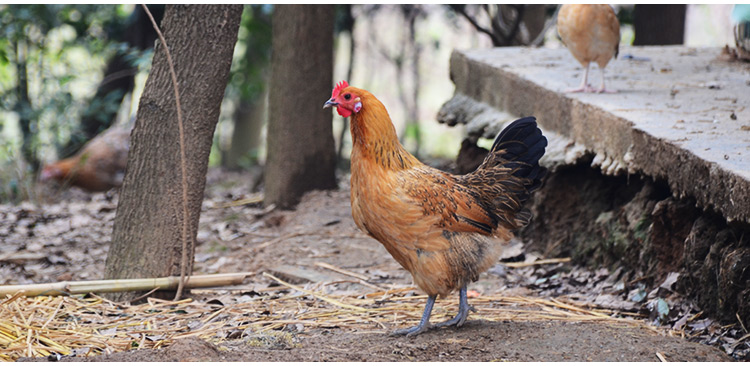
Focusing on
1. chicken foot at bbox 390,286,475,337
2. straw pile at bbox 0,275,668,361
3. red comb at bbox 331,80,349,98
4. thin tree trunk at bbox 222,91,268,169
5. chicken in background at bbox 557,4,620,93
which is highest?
chicken in background at bbox 557,4,620,93

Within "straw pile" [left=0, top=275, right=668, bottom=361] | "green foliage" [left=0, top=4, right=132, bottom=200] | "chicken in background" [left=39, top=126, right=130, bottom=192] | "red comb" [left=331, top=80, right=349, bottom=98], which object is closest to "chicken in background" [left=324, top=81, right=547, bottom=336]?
"red comb" [left=331, top=80, right=349, bottom=98]

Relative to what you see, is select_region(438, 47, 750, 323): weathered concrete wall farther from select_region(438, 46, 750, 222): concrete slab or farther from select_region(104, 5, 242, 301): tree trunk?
select_region(104, 5, 242, 301): tree trunk

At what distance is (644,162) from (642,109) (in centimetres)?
70

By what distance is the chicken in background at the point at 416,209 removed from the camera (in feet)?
11.7

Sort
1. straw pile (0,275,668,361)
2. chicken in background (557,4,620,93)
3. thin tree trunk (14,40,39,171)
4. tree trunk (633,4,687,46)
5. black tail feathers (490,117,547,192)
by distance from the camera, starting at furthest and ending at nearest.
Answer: thin tree trunk (14,40,39,171) → tree trunk (633,4,687,46) → chicken in background (557,4,620,93) → black tail feathers (490,117,547,192) → straw pile (0,275,668,361)

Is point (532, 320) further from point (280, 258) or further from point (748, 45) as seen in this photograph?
point (748, 45)

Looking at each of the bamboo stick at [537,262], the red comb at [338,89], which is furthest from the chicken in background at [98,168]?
the red comb at [338,89]

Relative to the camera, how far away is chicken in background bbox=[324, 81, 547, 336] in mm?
3566

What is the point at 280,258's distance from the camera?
5.83 meters

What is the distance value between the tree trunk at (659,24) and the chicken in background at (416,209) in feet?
21.1

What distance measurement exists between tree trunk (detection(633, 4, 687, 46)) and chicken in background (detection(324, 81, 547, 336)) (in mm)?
6428

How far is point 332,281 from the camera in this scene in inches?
200

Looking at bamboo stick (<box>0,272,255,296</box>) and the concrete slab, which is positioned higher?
the concrete slab

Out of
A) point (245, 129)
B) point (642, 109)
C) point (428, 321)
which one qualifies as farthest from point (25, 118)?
point (642, 109)
